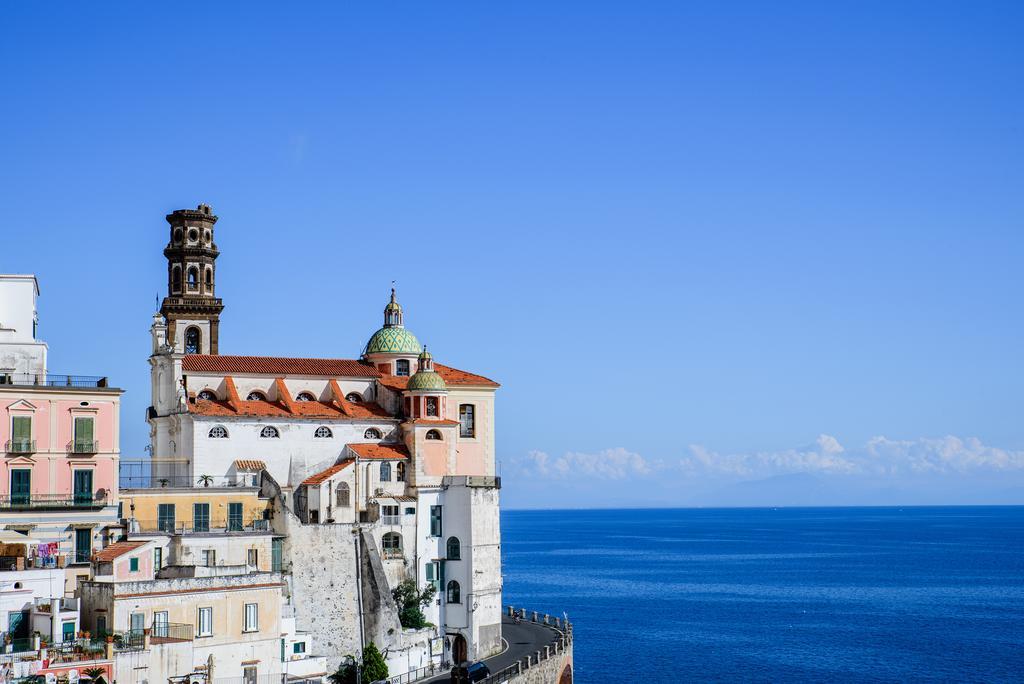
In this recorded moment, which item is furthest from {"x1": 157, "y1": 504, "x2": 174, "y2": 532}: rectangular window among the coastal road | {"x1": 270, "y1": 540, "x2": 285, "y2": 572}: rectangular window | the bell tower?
the bell tower

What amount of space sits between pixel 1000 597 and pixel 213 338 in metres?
87.3

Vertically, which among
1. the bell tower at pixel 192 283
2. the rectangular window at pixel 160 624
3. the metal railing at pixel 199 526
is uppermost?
the bell tower at pixel 192 283

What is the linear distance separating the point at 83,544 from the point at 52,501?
2480 millimetres

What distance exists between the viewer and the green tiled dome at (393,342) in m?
78.0

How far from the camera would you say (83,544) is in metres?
58.0

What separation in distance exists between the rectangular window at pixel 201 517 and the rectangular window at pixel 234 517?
3.78 feet

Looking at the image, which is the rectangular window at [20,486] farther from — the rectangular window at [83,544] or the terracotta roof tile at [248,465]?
the terracotta roof tile at [248,465]

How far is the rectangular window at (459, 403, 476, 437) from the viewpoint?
76.0m

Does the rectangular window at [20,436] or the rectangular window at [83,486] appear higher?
the rectangular window at [20,436]

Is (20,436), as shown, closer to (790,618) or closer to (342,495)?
(342,495)

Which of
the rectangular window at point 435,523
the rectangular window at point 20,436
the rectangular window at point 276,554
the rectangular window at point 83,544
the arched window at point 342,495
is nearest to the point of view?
the rectangular window at point 20,436

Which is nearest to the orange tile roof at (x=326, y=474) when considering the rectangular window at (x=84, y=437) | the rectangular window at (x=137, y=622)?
the rectangular window at (x=84, y=437)

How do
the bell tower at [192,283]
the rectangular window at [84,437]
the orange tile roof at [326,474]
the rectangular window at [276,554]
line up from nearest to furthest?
1. the rectangular window at [84,437]
2. the rectangular window at [276,554]
3. the orange tile roof at [326,474]
4. the bell tower at [192,283]

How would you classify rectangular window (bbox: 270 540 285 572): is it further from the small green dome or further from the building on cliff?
the small green dome
